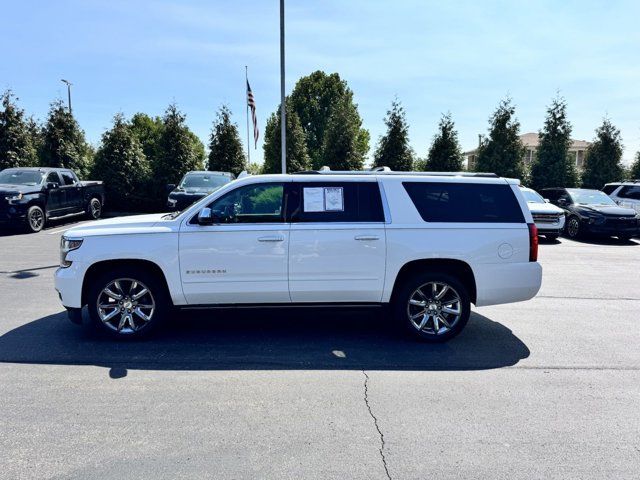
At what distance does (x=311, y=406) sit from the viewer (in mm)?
3928

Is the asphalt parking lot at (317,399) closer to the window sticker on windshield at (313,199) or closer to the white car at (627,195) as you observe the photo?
the window sticker on windshield at (313,199)

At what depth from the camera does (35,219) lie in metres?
14.4

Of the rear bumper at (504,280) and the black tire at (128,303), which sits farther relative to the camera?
the rear bumper at (504,280)

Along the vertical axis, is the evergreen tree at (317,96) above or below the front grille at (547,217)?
above

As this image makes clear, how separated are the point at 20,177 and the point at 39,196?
112 cm

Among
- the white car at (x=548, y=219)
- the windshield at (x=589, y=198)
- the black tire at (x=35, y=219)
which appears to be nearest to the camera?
the black tire at (x=35, y=219)

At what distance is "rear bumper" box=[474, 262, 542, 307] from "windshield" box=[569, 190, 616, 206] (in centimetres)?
1250

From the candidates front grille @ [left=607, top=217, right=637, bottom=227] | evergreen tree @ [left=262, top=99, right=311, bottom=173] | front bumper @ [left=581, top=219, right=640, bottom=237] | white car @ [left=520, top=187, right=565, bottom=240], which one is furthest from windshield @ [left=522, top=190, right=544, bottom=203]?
evergreen tree @ [left=262, top=99, right=311, bottom=173]

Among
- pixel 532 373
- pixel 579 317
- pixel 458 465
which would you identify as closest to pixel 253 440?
pixel 458 465

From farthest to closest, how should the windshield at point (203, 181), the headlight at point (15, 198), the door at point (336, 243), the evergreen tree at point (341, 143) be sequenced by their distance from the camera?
the evergreen tree at point (341, 143), the windshield at point (203, 181), the headlight at point (15, 198), the door at point (336, 243)

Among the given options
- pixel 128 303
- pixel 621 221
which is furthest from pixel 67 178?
pixel 621 221

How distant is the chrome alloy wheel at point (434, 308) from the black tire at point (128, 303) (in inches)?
110

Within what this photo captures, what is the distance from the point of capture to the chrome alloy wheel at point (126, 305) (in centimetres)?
529

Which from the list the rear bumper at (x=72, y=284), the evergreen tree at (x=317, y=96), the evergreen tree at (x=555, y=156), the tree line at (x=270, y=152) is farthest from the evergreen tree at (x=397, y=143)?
the evergreen tree at (x=317, y=96)
